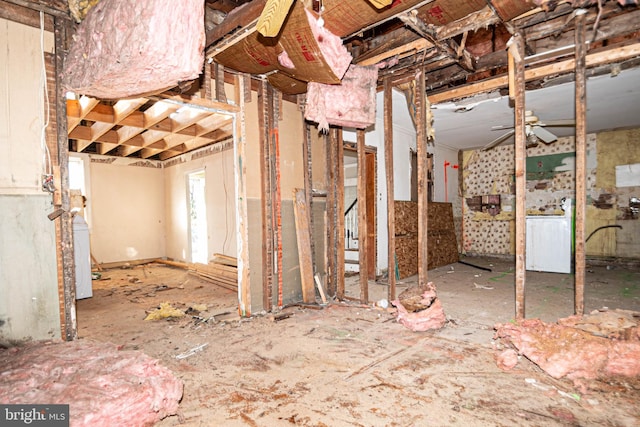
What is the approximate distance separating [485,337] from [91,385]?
3.22m

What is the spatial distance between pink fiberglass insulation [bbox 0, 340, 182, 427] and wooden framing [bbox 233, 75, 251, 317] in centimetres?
164

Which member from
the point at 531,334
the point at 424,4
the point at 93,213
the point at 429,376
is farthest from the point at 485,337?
the point at 93,213

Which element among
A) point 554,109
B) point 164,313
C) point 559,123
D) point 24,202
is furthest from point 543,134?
point 24,202

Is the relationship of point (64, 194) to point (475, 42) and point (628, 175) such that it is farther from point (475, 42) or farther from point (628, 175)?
point (628, 175)

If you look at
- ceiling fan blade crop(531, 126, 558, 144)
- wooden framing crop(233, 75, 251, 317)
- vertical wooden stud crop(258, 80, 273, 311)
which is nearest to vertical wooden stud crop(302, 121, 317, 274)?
vertical wooden stud crop(258, 80, 273, 311)

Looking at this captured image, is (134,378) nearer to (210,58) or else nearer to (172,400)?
(172,400)

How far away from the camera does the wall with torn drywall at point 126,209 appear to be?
8233 millimetres

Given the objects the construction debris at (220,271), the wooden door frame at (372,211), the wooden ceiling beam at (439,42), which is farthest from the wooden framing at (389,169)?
the construction debris at (220,271)

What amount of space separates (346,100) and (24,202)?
9.90 feet

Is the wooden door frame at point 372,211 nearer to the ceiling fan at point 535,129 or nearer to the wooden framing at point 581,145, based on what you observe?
the ceiling fan at point 535,129

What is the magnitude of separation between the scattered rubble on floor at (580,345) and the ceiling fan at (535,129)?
12.9ft

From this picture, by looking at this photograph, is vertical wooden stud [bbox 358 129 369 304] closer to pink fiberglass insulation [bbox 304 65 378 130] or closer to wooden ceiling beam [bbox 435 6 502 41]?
pink fiberglass insulation [bbox 304 65 378 130]

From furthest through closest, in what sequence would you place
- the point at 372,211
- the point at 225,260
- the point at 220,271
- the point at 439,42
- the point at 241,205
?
the point at 225,260 < the point at 220,271 < the point at 372,211 < the point at 241,205 < the point at 439,42

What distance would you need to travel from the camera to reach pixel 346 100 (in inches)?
134
